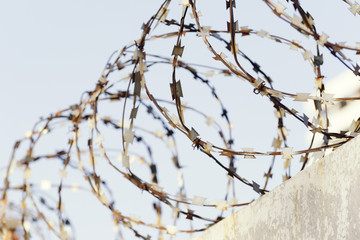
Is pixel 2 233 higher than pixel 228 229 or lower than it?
higher

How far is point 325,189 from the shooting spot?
7.34 ft

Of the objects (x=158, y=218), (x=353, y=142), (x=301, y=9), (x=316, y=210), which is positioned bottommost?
(x=316, y=210)

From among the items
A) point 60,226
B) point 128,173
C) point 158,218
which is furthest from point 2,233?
point 128,173

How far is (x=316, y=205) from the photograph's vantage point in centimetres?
228

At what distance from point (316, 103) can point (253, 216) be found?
0.53 m

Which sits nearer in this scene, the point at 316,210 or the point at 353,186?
the point at 353,186

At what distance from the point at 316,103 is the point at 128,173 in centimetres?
90

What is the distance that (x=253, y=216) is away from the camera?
8.71 feet

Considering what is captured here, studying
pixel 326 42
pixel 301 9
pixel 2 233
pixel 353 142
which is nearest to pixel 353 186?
pixel 353 142

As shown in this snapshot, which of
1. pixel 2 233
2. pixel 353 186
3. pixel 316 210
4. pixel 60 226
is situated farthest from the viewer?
pixel 2 233

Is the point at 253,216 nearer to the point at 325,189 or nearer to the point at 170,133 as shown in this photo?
the point at 325,189

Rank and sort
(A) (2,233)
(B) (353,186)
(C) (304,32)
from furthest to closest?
(A) (2,233), (C) (304,32), (B) (353,186)

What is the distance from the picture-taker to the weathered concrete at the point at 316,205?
2.12 m

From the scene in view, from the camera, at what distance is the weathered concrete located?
6.94 feet
